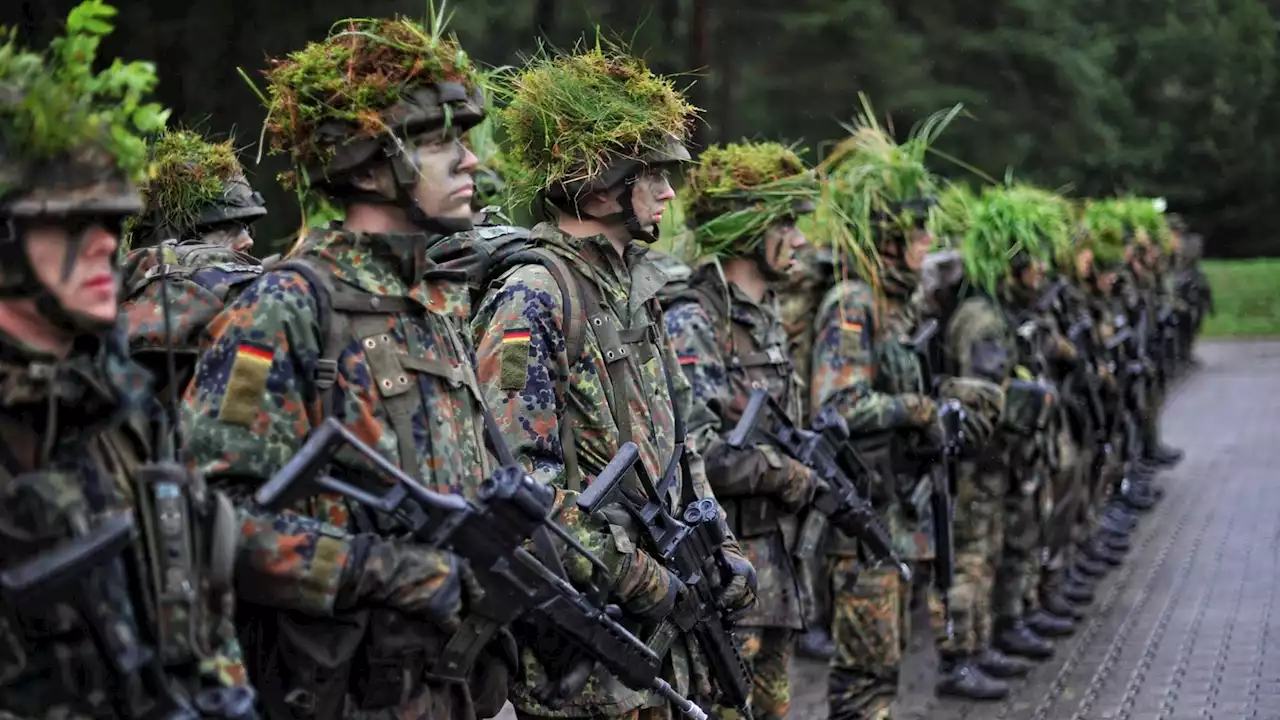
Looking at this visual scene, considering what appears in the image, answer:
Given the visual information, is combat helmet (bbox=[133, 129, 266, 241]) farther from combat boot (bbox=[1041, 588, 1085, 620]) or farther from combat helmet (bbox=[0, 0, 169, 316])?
combat boot (bbox=[1041, 588, 1085, 620])

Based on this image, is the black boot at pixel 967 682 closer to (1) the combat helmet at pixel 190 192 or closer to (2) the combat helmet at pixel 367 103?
(1) the combat helmet at pixel 190 192

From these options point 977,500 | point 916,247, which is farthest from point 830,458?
point 977,500

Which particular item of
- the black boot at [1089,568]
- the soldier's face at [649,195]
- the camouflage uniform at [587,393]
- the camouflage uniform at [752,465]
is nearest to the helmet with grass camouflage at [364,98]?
the camouflage uniform at [587,393]

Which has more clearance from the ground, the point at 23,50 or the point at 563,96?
the point at 23,50

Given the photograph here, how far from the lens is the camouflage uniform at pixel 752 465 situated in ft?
20.2

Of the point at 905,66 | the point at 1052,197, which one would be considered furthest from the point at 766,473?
the point at 905,66

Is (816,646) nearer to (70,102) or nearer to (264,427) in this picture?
(264,427)

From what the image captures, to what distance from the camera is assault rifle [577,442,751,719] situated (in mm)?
4578

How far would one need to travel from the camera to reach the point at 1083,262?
13141 mm

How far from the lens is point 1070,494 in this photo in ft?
36.7

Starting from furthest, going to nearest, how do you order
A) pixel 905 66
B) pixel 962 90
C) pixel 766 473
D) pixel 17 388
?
1. pixel 962 90
2. pixel 905 66
3. pixel 766 473
4. pixel 17 388

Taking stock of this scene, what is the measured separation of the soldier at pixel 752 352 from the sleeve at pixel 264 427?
99.5 inches

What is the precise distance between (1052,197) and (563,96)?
8.37 metres

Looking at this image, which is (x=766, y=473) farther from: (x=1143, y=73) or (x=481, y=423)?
(x=1143, y=73)
